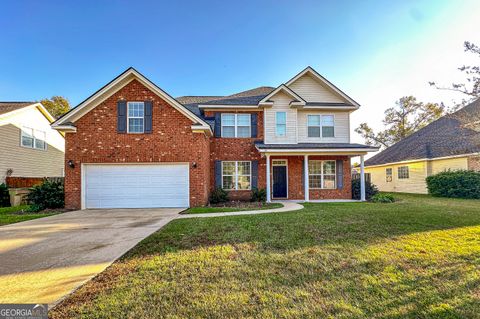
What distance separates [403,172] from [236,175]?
598 inches

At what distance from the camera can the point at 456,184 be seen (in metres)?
14.0

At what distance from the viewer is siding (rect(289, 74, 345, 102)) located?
14016 millimetres

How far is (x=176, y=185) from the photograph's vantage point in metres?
10.7

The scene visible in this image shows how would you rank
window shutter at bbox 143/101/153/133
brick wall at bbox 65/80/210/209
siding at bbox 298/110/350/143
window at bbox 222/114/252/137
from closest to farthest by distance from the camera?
brick wall at bbox 65/80/210/209
window shutter at bbox 143/101/153/133
window at bbox 222/114/252/137
siding at bbox 298/110/350/143

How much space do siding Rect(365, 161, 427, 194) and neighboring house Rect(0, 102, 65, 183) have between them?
28.7 meters

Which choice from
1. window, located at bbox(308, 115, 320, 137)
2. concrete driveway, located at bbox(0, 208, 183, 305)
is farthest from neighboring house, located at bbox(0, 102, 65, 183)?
window, located at bbox(308, 115, 320, 137)

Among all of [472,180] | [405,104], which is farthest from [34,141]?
[405,104]

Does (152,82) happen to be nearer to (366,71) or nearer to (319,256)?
(319,256)

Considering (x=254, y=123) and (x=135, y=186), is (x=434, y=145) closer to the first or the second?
(x=254, y=123)

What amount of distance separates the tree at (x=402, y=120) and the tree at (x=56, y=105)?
4337 cm

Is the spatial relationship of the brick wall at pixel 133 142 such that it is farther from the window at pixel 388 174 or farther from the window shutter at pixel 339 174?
the window at pixel 388 174

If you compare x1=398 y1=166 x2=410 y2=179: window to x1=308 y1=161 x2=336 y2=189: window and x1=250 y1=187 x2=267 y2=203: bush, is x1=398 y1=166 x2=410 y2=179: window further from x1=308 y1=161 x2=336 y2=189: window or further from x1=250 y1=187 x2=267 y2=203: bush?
x1=250 y1=187 x2=267 y2=203: bush

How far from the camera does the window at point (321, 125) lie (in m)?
13.6

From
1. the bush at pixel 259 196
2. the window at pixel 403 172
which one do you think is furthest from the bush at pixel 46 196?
the window at pixel 403 172
